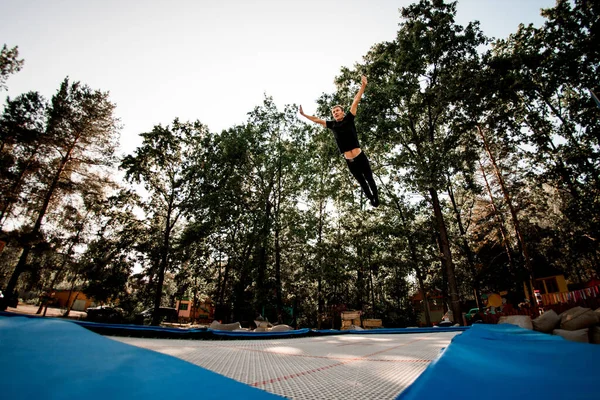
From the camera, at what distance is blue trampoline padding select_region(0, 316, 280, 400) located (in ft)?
2.56

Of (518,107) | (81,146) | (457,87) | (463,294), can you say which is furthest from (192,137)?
(463,294)

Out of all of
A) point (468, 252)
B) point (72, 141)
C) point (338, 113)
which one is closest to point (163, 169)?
point (72, 141)

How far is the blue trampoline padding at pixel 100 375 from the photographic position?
2.56 feet

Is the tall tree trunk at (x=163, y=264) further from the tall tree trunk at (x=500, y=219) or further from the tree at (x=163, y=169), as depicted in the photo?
the tall tree trunk at (x=500, y=219)

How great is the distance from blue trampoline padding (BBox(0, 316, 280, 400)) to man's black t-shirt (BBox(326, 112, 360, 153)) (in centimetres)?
392

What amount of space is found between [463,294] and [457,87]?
29.1m

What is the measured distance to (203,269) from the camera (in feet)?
54.1

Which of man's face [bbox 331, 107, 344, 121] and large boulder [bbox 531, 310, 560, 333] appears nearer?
man's face [bbox 331, 107, 344, 121]

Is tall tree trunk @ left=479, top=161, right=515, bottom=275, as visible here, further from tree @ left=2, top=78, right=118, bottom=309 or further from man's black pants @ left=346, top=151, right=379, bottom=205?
tree @ left=2, top=78, right=118, bottom=309

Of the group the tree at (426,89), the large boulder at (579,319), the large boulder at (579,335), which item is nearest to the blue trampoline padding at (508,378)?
the large boulder at (579,335)

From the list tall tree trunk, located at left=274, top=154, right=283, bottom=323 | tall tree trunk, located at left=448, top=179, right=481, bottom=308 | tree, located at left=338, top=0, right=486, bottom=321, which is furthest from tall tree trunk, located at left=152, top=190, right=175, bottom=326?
tall tree trunk, located at left=448, top=179, right=481, bottom=308

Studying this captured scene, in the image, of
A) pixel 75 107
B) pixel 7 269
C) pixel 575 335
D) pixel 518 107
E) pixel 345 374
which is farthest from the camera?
pixel 7 269

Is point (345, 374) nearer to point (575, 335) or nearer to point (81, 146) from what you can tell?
point (575, 335)

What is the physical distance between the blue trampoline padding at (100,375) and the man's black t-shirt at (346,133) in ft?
12.9
